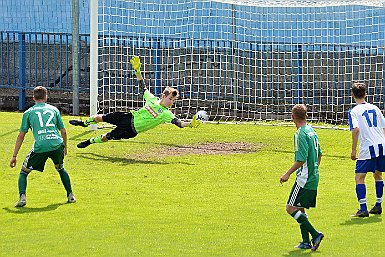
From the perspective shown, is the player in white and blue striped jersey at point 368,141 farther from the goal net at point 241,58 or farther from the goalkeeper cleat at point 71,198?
the goal net at point 241,58

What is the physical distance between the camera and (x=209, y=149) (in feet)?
55.4

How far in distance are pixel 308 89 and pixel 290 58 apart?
41.2 inches

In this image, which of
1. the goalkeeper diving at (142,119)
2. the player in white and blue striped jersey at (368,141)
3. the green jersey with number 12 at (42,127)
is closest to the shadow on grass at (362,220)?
the player in white and blue striped jersey at (368,141)

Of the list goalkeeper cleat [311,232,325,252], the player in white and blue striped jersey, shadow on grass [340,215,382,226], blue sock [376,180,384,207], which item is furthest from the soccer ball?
goalkeeper cleat [311,232,325,252]

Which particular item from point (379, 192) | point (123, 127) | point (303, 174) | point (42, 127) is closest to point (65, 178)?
point (42, 127)

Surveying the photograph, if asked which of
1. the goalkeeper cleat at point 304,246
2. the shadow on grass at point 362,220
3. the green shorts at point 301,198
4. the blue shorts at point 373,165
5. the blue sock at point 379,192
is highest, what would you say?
the blue shorts at point 373,165

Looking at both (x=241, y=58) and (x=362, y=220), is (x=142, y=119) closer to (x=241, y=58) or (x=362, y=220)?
(x=362, y=220)

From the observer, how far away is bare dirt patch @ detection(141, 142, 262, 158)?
16.3 metres

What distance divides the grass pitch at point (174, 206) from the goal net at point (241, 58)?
3918 millimetres

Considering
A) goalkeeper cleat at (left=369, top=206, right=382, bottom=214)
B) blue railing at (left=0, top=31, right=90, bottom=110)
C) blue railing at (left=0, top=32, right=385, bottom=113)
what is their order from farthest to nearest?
blue railing at (left=0, top=31, right=90, bottom=110), blue railing at (left=0, top=32, right=385, bottom=113), goalkeeper cleat at (left=369, top=206, right=382, bottom=214)

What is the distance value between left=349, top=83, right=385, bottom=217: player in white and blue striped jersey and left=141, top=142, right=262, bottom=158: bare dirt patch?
5.48m

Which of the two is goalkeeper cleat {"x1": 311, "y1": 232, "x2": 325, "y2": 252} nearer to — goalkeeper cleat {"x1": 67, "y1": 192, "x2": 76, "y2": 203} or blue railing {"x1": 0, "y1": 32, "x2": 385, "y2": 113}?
goalkeeper cleat {"x1": 67, "y1": 192, "x2": 76, "y2": 203}

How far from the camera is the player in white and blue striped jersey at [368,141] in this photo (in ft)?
35.6

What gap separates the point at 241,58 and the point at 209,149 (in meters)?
5.82
